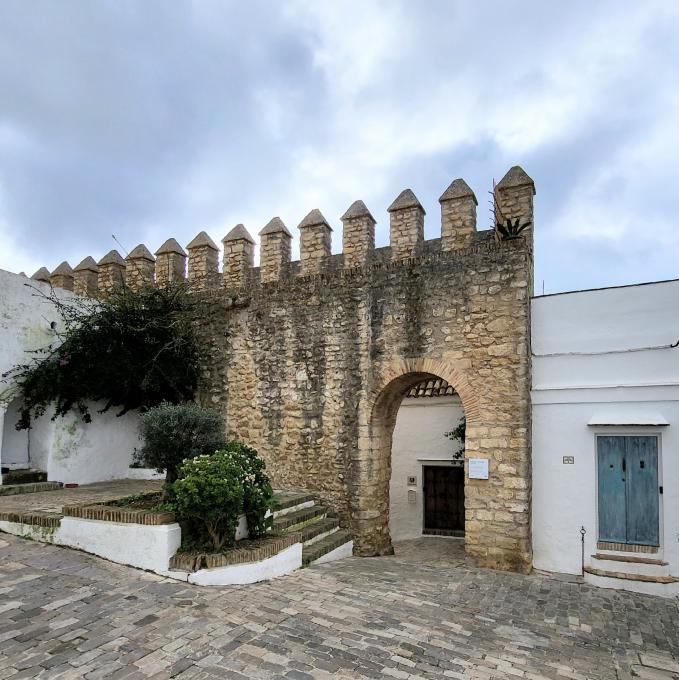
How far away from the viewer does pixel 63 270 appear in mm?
11914

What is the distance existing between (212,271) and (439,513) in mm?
7187

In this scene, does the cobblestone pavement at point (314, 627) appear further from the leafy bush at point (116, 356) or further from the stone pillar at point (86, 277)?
the stone pillar at point (86, 277)

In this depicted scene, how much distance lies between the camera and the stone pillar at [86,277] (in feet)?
37.5

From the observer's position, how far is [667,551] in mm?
6738

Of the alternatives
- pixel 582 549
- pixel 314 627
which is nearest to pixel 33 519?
pixel 314 627

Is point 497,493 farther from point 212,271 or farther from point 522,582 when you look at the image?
point 212,271

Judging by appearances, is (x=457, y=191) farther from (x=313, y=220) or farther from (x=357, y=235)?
(x=313, y=220)

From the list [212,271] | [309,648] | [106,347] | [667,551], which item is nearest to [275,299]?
[212,271]

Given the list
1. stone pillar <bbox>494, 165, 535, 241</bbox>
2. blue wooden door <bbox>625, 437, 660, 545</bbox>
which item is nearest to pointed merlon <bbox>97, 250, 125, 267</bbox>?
stone pillar <bbox>494, 165, 535, 241</bbox>

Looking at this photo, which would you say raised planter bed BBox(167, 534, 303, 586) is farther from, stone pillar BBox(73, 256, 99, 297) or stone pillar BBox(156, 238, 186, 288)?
stone pillar BBox(73, 256, 99, 297)

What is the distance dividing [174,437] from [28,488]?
13.8ft

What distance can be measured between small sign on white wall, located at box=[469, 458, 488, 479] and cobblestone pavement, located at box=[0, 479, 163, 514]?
4976 mm

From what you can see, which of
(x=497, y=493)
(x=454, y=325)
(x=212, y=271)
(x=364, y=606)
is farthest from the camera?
(x=212, y=271)

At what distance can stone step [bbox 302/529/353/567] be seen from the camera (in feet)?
23.2
